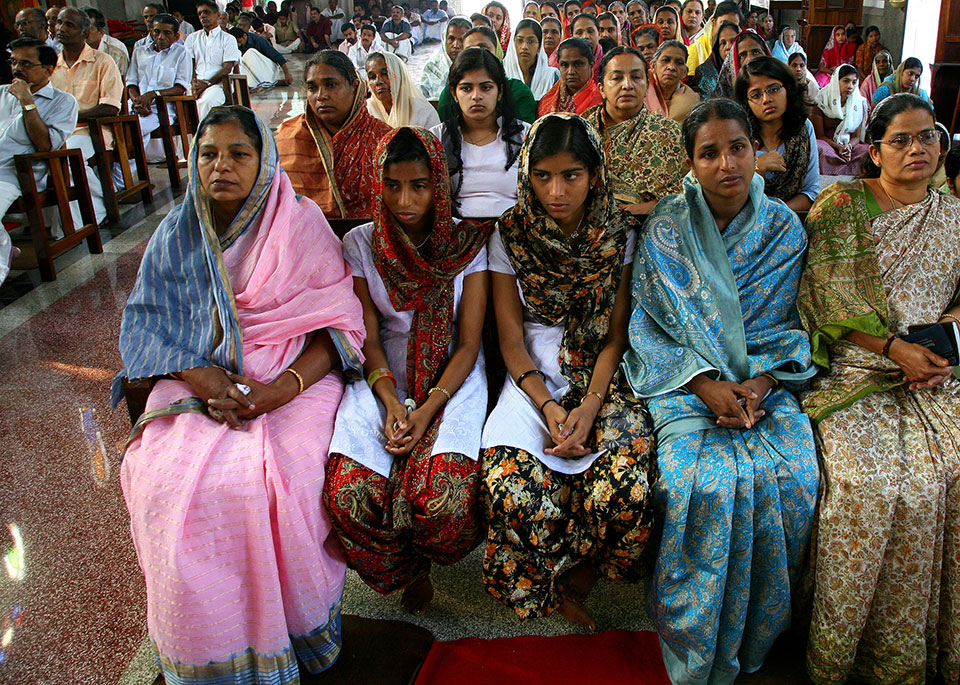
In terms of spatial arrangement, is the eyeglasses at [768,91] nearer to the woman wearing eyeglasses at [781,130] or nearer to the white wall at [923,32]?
the woman wearing eyeglasses at [781,130]

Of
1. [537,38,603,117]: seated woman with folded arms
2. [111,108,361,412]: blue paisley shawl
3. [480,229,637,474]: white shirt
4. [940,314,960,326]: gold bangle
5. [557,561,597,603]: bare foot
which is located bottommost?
[557,561,597,603]: bare foot

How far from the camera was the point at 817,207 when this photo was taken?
2.17m

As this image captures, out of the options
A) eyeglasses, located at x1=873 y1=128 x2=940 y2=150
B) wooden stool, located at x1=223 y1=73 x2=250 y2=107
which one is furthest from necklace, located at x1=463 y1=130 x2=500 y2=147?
wooden stool, located at x1=223 y1=73 x2=250 y2=107

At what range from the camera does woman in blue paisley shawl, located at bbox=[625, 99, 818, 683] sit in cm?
177

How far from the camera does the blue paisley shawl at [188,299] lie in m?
1.99

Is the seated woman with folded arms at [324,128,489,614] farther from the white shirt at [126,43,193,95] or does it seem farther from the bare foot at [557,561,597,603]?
the white shirt at [126,43,193,95]

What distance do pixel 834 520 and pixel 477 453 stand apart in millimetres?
902

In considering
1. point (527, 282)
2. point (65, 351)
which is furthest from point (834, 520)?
point (65, 351)

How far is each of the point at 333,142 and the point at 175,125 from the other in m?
5.68

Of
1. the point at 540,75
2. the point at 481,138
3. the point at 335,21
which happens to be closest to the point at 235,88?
the point at 540,75

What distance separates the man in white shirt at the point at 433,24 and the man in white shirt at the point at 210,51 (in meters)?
9.39

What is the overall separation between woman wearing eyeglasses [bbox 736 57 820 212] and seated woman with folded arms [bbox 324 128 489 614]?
1490mm

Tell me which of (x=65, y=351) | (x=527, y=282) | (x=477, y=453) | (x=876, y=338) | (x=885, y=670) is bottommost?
(x=885, y=670)

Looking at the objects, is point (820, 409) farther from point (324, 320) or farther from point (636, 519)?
point (324, 320)
